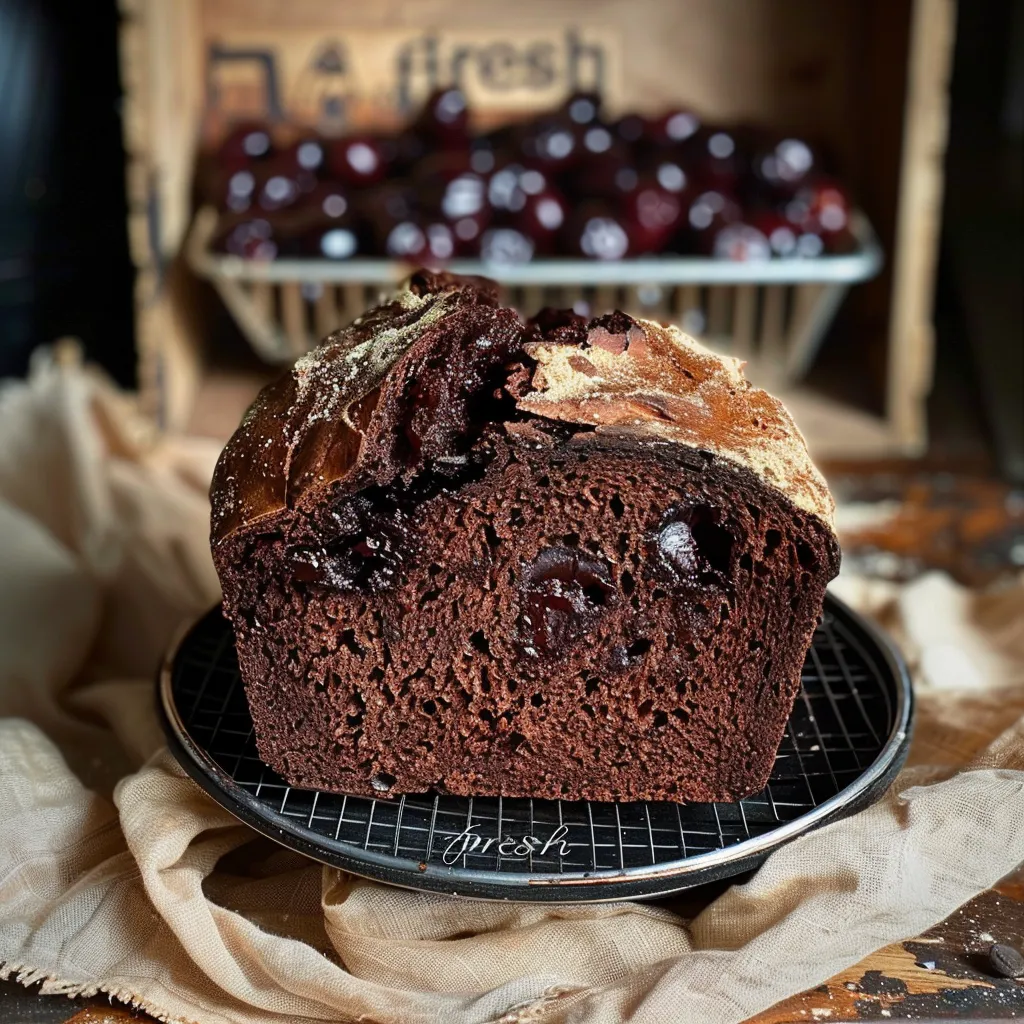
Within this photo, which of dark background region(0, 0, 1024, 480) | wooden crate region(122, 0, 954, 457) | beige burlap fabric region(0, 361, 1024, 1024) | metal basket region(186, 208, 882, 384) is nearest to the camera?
beige burlap fabric region(0, 361, 1024, 1024)

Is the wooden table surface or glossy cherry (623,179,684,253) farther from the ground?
glossy cherry (623,179,684,253)

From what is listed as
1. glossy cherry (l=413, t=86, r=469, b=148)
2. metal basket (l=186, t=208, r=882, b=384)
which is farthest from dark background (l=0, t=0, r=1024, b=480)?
glossy cherry (l=413, t=86, r=469, b=148)

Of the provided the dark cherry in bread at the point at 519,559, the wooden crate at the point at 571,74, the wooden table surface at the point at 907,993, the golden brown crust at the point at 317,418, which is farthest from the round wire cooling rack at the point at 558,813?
the wooden crate at the point at 571,74

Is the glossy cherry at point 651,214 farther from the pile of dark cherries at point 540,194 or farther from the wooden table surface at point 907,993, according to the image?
the wooden table surface at point 907,993

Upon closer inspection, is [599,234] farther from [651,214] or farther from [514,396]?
[514,396]

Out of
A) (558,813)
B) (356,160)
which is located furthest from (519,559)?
(356,160)

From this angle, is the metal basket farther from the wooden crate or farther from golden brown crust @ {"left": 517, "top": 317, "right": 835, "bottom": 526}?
golden brown crust @ {"left": 517, "top": 317, "right": 835, "bottom": 526}

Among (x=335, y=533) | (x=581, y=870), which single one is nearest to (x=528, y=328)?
(x=335, y=533)
